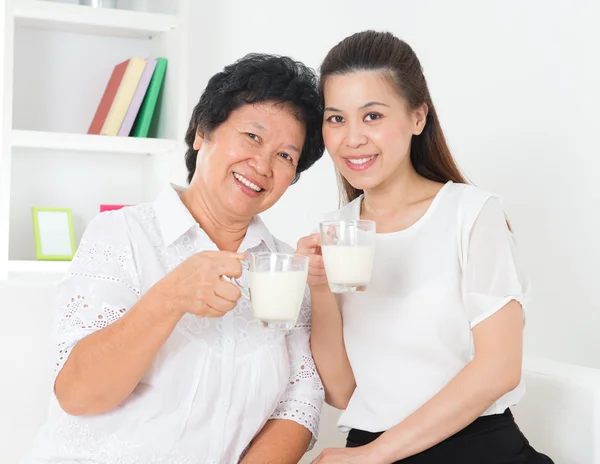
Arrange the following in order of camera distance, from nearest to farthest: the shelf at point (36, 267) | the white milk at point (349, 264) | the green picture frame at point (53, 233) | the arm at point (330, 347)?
the white milk at point (349, 264), the arm at point (330, 347), the shelf at point (36, 267), the green picture frame at point (53, 233)

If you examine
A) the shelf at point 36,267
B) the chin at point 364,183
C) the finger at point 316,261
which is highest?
the chin at point 364,183

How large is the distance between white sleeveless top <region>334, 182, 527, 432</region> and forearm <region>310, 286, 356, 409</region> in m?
0.05

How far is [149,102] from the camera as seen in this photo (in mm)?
3873

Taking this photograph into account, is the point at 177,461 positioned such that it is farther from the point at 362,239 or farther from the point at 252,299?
the point at 362,239

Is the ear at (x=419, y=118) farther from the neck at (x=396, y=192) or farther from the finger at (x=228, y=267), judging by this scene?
the finger at (x=228, y=267)

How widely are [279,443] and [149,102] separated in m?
2.37

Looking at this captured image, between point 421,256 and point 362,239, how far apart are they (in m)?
0.31

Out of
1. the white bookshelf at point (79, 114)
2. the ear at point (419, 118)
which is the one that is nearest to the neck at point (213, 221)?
the ear at point (419, 118)

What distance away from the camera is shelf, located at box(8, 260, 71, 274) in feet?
11.5

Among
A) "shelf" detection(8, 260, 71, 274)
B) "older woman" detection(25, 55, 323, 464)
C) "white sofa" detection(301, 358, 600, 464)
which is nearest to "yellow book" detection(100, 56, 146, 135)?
"shelf" detection(8, 260, 71, 274)

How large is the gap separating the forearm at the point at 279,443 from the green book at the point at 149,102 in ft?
7.33

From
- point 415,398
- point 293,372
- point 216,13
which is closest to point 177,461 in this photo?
point 293,372

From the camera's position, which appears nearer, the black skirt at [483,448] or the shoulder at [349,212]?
the black skirt at [483,448]

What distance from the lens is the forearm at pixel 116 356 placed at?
156cm
